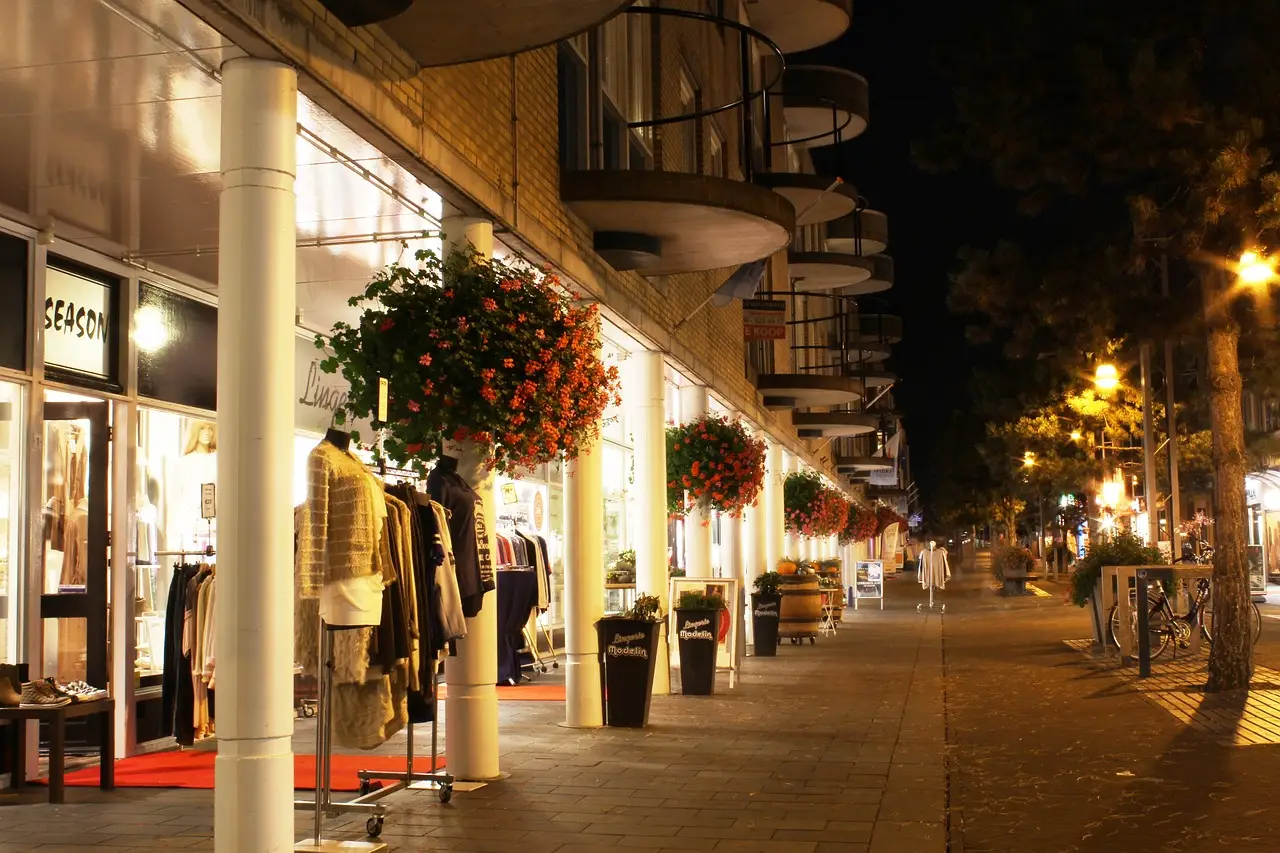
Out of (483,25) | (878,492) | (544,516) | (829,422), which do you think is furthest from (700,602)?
(878,492)

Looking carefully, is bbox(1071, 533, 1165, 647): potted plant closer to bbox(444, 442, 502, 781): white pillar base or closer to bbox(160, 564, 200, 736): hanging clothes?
bbox(444, 442, 502, 781): white pillar base

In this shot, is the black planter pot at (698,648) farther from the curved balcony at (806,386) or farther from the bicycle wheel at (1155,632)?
the curved balcony at (806,386)

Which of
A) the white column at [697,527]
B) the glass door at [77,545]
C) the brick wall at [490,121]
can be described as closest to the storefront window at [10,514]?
the glass door at [77,545]

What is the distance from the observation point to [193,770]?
9641 millimetres

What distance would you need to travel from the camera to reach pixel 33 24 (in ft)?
19.8

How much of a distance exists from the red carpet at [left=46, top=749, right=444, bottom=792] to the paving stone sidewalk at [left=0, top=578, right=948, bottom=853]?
34 cm

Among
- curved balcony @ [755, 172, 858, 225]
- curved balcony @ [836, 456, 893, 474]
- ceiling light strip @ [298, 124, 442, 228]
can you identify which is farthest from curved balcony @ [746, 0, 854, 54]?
curved balcony @ [836, 456, 893, 474]

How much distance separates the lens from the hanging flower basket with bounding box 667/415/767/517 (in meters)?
16.8

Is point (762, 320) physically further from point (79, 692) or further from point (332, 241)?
point (79, 692)

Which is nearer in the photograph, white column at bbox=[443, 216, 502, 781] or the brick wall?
the brick wall

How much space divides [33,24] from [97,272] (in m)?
4.50

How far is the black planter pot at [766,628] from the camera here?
20047 mm

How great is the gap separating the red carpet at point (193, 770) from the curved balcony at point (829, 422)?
62.8 feet

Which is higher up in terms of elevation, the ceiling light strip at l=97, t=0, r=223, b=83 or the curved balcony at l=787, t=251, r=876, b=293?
the curved balcony at l=787, t=251, r=876, b=293
